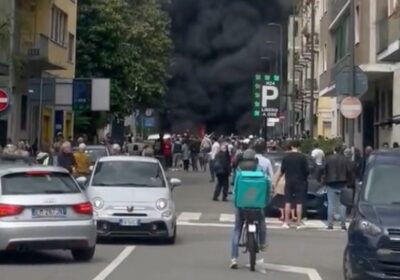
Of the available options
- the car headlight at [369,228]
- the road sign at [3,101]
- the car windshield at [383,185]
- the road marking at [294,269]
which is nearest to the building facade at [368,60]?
the road sign at [3,101]

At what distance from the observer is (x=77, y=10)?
65.1 metres

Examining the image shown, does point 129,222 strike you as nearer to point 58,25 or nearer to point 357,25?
point 357,25

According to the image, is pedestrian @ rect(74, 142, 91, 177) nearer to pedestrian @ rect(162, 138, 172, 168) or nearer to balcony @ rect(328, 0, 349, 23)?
balcony @ rect(328, 0, 349, 23)

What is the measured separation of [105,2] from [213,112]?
39.6ft

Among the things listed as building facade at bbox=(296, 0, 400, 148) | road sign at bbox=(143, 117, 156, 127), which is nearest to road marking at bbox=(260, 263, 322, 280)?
building facade at bbox=(296, 0, 400, 148)

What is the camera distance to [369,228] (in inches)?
574

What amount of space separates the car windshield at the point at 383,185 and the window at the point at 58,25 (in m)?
37.8

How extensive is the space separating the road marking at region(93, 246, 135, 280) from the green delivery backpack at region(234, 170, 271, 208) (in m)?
2.04

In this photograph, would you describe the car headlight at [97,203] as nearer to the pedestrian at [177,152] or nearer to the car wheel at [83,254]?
the car wheel at [83,254]

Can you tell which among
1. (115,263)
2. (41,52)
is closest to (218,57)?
(41,52)

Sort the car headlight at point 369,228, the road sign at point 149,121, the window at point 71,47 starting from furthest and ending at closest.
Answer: the road sign at point 149,121, the window at point 71,47, the car headlight at point 369,228

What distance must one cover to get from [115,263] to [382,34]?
25199mm

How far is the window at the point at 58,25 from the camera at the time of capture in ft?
176

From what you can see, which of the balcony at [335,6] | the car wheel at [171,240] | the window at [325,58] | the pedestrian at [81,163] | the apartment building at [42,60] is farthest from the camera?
the window at [325,58]
